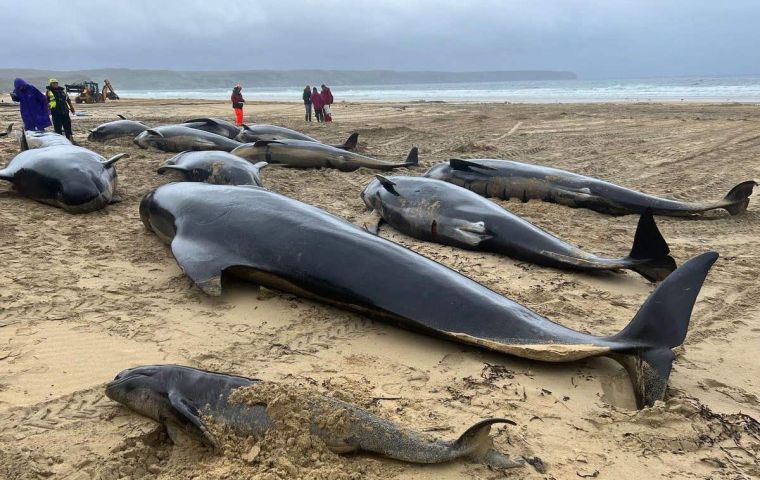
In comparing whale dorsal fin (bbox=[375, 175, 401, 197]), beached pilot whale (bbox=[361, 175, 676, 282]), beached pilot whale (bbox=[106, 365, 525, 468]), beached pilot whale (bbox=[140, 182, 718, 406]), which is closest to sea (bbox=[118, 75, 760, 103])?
whale dorsal fin (bbox=[375, 175, 401, 197])

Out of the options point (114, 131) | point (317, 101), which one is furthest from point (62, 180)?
point (317, 101)

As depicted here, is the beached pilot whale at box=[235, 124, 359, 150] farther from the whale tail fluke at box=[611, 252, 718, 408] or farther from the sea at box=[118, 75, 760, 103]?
the sea at box=[118, 75, 760, 103]

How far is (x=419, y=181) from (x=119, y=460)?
5382 mm

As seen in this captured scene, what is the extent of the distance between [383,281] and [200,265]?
1.72 metres

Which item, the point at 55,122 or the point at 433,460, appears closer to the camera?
the point at 433,460

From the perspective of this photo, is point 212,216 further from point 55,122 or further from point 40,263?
point 55,122

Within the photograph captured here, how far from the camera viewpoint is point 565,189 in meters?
8.65

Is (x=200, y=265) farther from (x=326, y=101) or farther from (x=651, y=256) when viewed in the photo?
(x=326, y=101)

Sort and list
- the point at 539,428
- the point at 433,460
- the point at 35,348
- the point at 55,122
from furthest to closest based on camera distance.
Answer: the point at 55,122
the point at 35,348
the point at 539,428
the point at 433,460

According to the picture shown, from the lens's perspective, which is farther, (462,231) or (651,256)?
(462,231)

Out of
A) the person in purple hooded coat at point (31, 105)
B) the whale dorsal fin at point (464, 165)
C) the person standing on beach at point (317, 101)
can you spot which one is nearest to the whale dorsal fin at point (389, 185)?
the whale dorsal fin at point (464, 165)

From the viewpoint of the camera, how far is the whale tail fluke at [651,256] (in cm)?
532

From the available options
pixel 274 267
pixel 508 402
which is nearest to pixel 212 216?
pixel 274 267

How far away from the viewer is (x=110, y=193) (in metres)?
7.90
